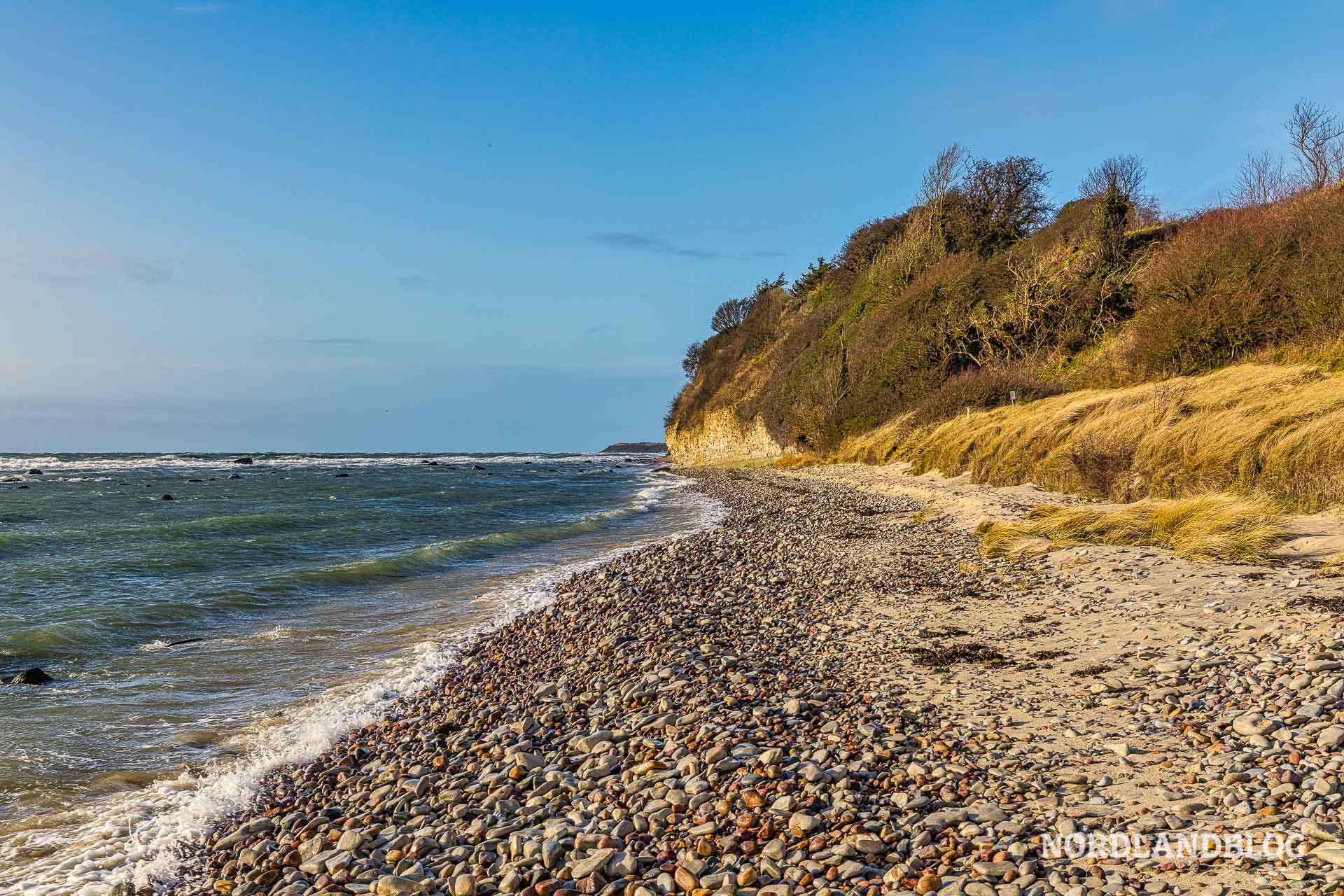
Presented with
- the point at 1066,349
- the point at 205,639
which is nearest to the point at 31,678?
the point at 205,639

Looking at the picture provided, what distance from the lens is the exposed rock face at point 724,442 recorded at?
5441 cm

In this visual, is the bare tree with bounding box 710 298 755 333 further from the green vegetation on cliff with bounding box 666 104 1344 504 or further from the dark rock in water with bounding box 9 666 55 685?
the dark rock in water with bounding box 9 666 55 685

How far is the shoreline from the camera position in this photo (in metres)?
3.74

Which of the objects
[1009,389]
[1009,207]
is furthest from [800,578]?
[1009,207]

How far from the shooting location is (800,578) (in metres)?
11.6

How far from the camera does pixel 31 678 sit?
880cm

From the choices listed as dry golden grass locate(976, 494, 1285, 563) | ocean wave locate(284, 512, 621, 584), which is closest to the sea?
ocean wave locate(284, 512, 621, 584)

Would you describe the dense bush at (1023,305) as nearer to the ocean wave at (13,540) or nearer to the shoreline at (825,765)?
the shoreline at (825,765)

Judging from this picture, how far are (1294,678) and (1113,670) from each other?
120 cm

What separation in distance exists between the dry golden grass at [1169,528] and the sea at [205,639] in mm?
8282

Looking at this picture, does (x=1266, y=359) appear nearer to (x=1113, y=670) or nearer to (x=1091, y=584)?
(x=1091, y=584)

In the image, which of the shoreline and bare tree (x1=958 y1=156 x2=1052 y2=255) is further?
bare tree (x1=958 y1=156 x2=1052 y2=255)

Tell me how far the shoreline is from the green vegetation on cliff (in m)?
7.33

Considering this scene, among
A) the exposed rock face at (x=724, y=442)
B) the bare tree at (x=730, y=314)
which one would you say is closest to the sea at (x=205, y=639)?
the exposed rock face at (x=724, y=442)
